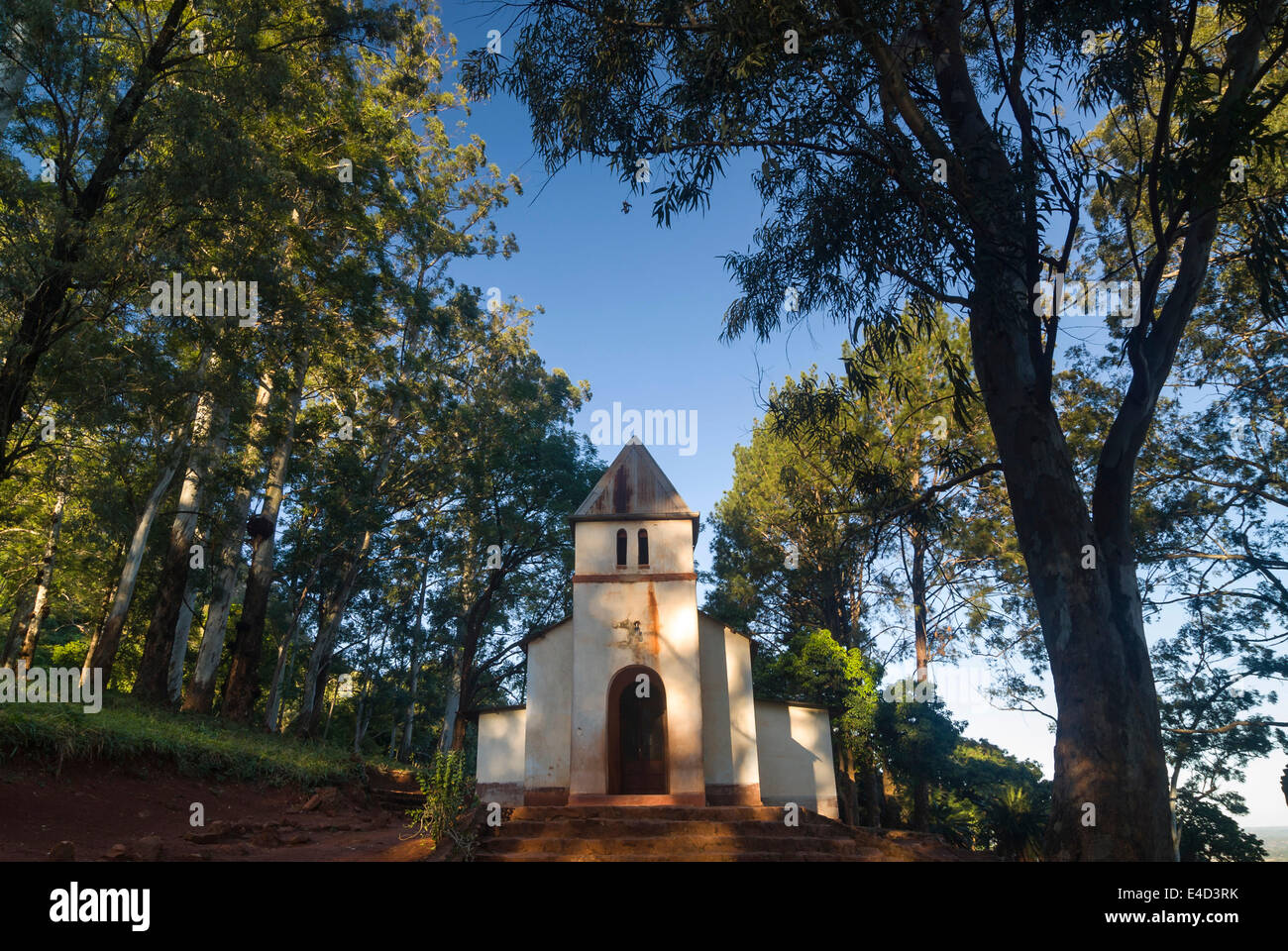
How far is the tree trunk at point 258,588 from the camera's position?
18062 mm

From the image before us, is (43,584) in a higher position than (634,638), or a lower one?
higher

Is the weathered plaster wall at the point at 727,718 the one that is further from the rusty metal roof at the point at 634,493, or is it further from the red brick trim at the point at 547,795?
the red brick trim at the point at 547,795

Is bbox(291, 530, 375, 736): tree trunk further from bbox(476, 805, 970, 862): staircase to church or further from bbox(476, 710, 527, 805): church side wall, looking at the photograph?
bbox(476, 805, 970, 862): staircase to church

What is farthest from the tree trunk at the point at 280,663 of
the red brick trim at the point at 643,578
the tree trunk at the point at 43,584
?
the red brick trim at the point at 643,578

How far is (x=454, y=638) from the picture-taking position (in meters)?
29.4

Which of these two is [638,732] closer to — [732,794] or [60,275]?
[732,794]

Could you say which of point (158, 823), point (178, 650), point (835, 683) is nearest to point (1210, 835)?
point (835, 683)

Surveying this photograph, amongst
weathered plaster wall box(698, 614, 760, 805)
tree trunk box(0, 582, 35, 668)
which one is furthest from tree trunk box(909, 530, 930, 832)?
tree trunk box(0, 582, 35, 668)

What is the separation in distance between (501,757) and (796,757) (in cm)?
658

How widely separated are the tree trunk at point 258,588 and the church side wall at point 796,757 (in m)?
13.0

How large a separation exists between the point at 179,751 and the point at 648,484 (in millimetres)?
10102

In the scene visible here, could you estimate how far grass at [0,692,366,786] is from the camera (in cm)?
995

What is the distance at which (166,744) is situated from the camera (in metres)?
12.0
